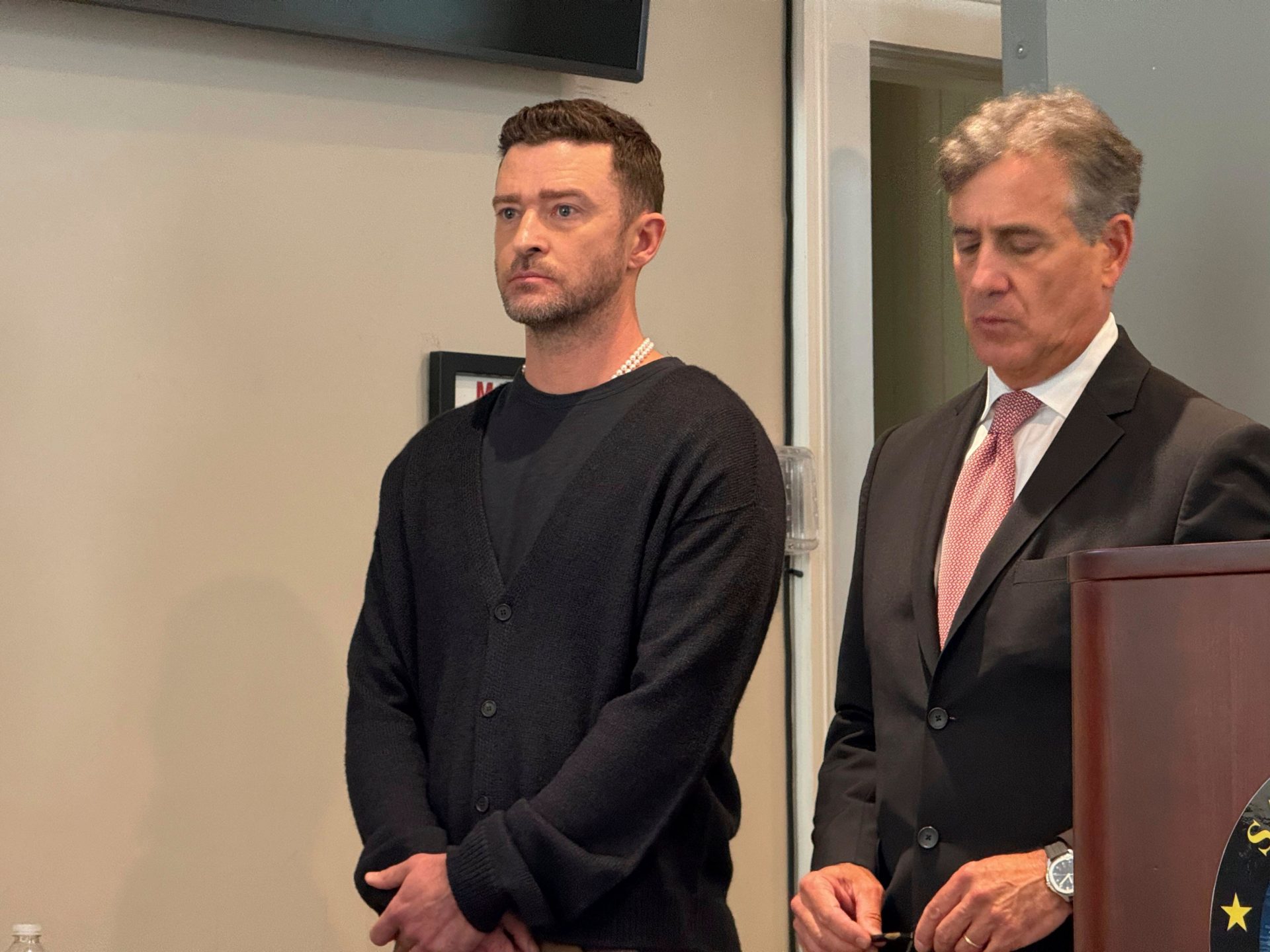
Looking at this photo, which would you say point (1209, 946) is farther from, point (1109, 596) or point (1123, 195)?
point (1123, 195)

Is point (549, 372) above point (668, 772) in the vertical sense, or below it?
above

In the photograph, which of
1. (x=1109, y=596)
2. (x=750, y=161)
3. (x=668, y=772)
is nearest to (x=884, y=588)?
(x=668, y=772)

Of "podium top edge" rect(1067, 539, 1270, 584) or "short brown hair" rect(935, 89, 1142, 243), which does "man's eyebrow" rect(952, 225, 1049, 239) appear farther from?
"podium top edge" rect(1067, 539, 1270, 584)

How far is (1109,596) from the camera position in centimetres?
84

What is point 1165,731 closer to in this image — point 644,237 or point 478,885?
point 478,885

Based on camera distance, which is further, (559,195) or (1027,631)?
(559,195)

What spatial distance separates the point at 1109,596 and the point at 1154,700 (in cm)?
6

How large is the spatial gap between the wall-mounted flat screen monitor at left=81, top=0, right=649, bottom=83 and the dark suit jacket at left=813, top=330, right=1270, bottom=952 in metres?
1.52

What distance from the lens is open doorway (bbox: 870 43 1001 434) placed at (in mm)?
3906

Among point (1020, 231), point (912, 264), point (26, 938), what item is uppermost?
point (912, 264)

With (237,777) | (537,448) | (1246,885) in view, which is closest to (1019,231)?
(537,448)

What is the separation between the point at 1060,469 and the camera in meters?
1.54

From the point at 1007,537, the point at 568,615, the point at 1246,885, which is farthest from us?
the point at 568,615

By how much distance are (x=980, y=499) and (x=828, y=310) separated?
1.56m
